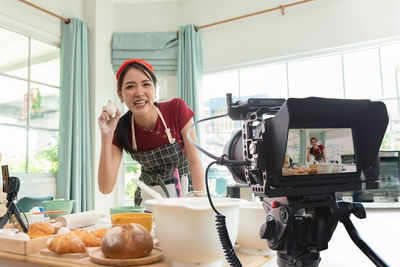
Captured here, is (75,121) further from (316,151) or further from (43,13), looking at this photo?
(316,151)

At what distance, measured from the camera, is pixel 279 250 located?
0.48 m

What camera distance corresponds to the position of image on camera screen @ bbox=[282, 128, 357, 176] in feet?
1.52

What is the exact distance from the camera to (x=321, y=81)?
271 cm

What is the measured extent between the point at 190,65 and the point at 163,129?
1753mm

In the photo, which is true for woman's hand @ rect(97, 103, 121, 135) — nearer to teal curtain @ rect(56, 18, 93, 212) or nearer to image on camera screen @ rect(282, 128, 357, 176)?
image on camera screen @ rect(282, 128, 357, 176)

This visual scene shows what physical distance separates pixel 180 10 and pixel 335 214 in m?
3.08

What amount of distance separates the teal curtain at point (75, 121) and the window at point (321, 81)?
1.08 meters

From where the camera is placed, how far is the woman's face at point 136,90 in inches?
47.2

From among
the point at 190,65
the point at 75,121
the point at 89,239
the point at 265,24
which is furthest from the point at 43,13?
the point at 89,239

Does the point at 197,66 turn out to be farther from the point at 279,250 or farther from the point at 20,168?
the point at 279,250

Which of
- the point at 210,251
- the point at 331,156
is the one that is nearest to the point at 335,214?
the point at 331,156

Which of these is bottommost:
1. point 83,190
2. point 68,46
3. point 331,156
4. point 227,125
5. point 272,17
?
point 83,190

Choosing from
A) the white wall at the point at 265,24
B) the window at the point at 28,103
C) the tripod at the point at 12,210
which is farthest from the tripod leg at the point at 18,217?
the white wall at the point at 265,24

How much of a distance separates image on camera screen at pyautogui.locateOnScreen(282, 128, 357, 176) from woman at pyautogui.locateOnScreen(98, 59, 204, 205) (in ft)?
2.52
